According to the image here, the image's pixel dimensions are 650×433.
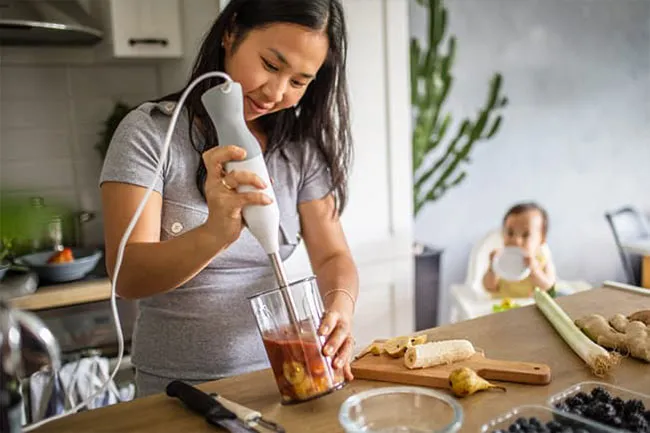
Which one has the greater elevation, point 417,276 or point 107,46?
point 107,46

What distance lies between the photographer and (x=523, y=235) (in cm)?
235

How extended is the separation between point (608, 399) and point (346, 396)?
0.30 m

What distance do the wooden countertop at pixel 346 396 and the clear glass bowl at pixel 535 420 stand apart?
0.03 metres

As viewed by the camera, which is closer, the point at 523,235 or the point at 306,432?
the point at 306,432

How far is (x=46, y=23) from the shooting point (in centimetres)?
174

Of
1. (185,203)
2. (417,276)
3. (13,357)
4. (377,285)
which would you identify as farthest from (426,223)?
(13,357)

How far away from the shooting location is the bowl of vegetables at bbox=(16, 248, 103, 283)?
1743 millimetres

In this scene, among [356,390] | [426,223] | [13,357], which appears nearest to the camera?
[13,357]

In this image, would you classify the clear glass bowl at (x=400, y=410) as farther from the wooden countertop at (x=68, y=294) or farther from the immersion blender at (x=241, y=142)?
the wooden countertop at (x=68, y=294)

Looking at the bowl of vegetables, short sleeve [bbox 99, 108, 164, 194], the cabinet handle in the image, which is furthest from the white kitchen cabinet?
short sleeve [bbox 99, 108, 164, 194]

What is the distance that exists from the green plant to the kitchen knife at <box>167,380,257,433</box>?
1.43 meters

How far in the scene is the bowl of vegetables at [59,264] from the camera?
174cm

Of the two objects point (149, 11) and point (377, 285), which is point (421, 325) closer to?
point (377, 285)

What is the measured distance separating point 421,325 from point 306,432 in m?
1.93
